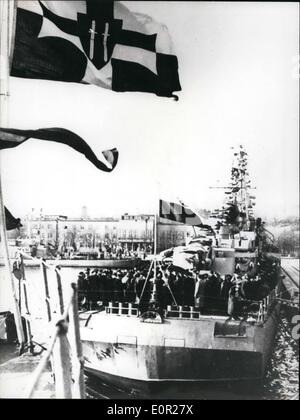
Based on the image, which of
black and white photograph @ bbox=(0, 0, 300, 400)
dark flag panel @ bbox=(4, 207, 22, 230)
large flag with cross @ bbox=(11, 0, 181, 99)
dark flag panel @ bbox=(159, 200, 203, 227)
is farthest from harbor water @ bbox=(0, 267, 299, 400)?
large flag with cross @ bbox=(11, 0, 181, 99)

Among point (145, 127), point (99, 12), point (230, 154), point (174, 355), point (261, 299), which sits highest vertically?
point (99, 12)

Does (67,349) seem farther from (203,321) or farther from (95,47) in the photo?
(95,47)

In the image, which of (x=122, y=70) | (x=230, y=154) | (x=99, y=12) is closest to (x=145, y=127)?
(x=122, y=70)

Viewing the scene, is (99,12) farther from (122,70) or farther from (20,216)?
(20,216)

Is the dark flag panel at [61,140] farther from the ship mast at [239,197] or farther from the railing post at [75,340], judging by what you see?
the railing post at [75,340]

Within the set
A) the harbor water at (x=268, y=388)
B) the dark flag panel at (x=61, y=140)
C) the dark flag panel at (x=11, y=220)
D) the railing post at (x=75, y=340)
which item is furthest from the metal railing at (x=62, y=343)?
the dark flag panel at (x=61, y=140)

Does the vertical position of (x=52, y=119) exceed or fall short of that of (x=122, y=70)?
it falls short

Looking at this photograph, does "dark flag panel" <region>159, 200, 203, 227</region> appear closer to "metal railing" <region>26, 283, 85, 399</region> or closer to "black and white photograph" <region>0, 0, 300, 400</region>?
"black and white photograph" <region>0, 0, 300, 400</region>
